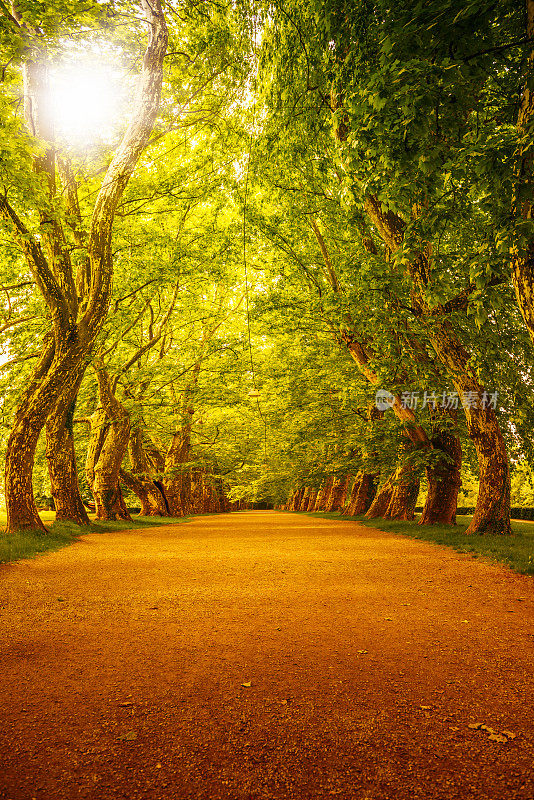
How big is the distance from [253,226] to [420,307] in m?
6.77

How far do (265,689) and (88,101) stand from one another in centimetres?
1453

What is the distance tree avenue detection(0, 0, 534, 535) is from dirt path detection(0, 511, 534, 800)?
3629mm

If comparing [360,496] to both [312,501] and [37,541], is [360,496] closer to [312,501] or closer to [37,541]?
[37,541]

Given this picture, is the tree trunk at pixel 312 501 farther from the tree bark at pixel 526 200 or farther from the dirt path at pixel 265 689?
the tree bark at pixel 526 200

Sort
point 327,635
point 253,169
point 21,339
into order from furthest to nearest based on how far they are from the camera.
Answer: point 21,339
point 253,169
point 327,635

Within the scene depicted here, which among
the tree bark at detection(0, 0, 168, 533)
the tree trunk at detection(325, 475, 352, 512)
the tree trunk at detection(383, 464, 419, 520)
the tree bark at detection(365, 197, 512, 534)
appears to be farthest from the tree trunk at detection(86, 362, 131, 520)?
the tree trunk at detection(325, 475, 352, 512)

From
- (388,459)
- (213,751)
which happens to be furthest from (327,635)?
(388,459)

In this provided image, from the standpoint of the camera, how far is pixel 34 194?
29.6 ft

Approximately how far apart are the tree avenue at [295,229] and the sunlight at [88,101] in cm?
11

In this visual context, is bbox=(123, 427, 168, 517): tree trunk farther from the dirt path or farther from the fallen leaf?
the fallen leaf

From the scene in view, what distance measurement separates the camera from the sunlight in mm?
10891

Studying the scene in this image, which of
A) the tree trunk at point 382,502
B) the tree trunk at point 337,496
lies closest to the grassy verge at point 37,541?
the tree trunk at point 382,502

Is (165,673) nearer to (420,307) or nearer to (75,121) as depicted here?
(420,307)

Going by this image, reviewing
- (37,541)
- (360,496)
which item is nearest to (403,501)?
(360,496)
